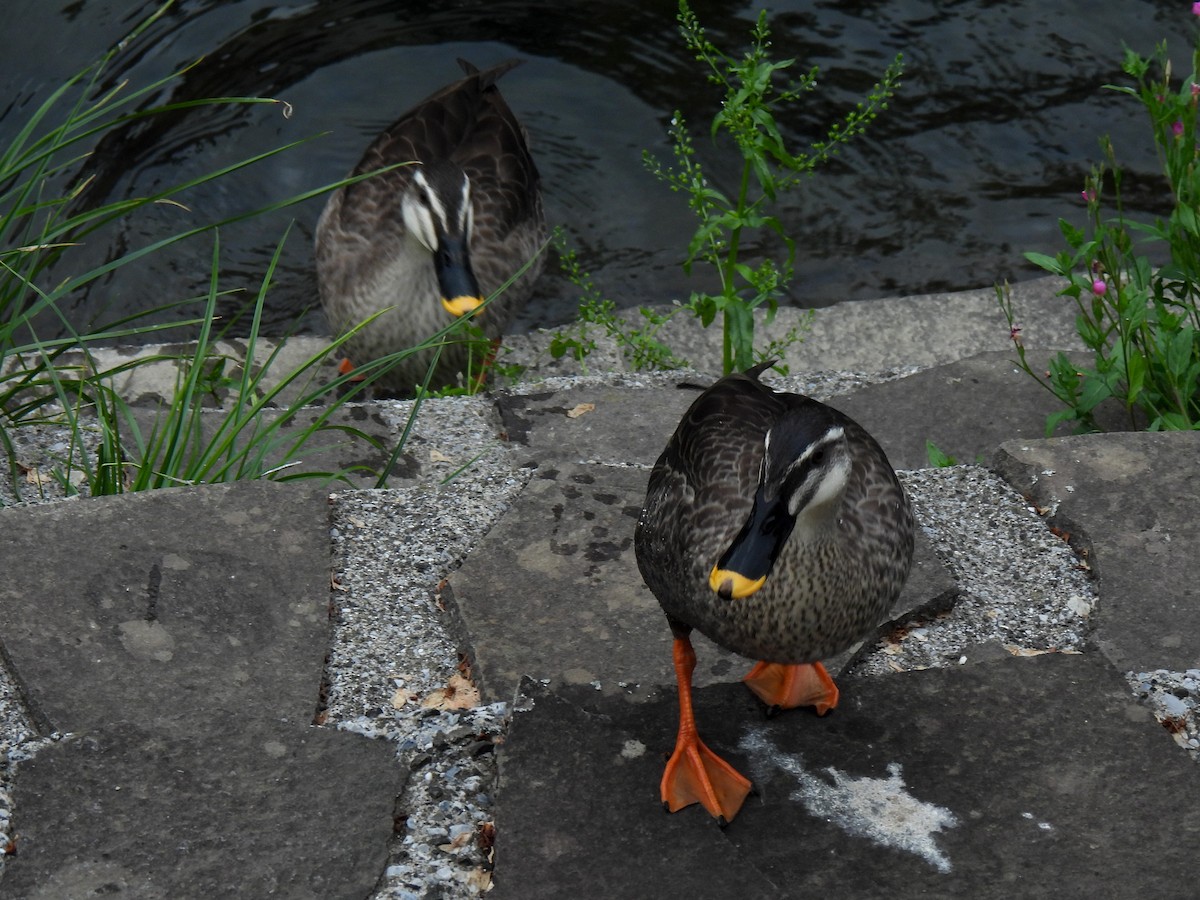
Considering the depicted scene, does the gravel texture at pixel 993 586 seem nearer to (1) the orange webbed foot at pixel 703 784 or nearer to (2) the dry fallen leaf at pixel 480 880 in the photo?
(1) the orange webbed foot at pixel 703 784

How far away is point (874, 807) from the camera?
2.27 m

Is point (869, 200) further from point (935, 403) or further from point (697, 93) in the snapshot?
point (935, 403)

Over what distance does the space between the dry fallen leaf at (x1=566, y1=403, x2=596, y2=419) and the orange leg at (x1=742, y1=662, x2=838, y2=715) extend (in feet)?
5.07

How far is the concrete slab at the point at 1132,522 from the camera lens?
2.60 m

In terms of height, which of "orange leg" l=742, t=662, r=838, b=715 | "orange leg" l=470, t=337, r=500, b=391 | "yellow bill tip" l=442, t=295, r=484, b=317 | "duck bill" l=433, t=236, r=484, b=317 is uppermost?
"orange leg" l=742, t=662, r=838, b=715

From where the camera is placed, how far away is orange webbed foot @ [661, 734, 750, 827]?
223 cm

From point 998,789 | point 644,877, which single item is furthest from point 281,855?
point 998,789

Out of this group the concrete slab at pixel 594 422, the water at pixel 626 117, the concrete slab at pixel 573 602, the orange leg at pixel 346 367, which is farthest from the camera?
the water at pixel 626 117

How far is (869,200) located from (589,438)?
13.5ft

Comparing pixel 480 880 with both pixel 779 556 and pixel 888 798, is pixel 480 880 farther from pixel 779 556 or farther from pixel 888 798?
pixel 779 556

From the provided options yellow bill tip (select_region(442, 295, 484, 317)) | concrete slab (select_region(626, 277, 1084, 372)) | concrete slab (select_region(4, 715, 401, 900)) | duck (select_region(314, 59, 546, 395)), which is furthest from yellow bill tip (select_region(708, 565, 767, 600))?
concrete slab (select_region(626, 277, 1084, 372))

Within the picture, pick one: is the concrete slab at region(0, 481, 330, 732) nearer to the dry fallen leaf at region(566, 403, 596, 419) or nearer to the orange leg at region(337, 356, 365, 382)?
the dry fallen leaf at region(566, 403, 596, 419)

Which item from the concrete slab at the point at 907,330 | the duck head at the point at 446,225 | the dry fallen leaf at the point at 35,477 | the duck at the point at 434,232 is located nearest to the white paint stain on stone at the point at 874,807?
the dry fallen leaf at the point at 35,477

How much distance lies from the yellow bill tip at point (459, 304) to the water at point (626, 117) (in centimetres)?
142
